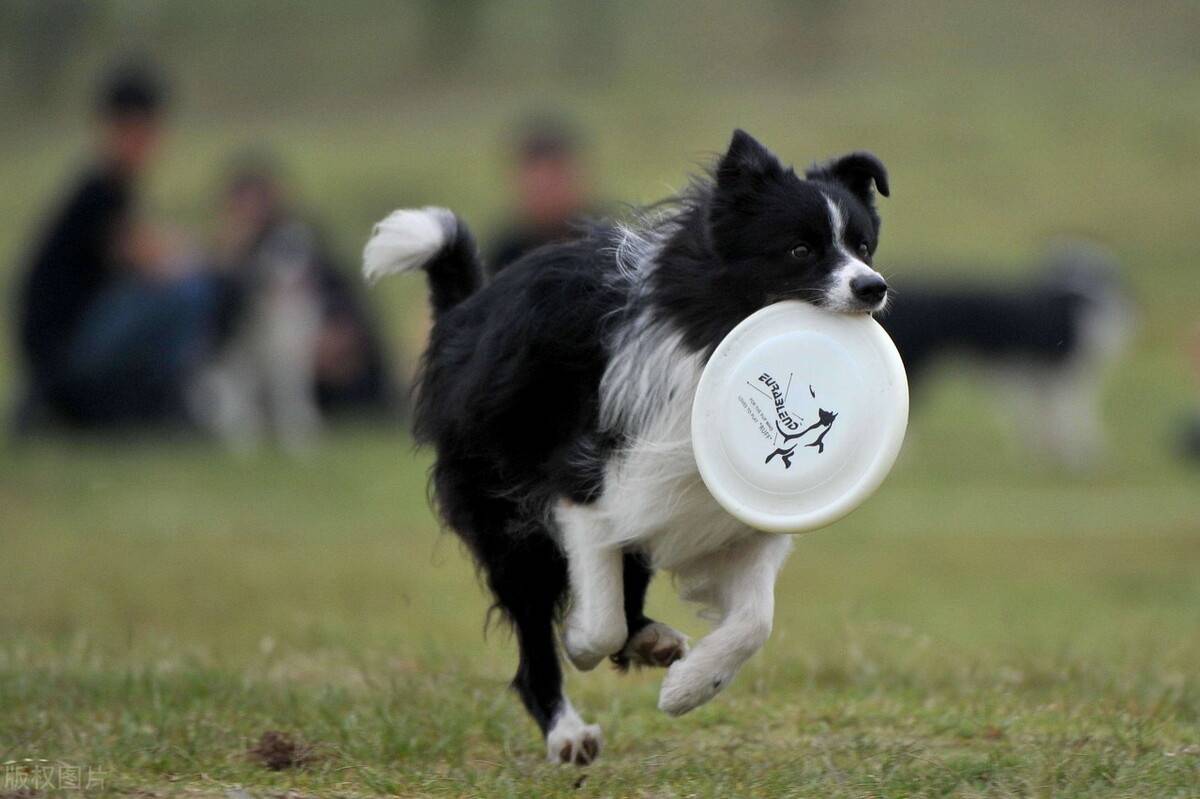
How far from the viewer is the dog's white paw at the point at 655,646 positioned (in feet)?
17.3

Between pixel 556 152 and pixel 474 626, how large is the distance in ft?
18.3

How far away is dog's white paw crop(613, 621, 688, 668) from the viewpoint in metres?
5.26

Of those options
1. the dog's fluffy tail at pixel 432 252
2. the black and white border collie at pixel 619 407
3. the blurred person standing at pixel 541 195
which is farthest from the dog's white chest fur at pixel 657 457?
the blurred person standing at pixel 541 195

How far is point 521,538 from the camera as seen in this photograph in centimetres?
541

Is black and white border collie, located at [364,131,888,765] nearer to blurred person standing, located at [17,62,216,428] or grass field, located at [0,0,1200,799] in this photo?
grass field, located at [0,0,1200,799]

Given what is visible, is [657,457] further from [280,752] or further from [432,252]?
[280,752]

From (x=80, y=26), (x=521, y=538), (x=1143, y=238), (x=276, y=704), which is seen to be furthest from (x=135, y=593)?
(x=80, y=26)

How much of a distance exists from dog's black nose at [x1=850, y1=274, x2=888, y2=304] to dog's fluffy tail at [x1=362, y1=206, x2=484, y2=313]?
1591 millimetres

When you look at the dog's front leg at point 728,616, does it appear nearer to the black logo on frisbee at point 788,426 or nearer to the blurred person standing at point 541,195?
the black logo on frisbee at point 788,426

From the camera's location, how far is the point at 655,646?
5.27 meters

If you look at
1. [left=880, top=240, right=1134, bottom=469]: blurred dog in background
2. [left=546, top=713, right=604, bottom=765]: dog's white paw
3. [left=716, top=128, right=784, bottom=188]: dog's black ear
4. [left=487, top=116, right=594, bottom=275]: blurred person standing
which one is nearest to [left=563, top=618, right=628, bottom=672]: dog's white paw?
[left=546, top=713, right=604, bottom=765]: dog's white paw

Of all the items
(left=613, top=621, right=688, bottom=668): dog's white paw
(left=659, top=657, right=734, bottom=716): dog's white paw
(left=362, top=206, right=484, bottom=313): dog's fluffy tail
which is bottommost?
(left=613, top=621, right=688, bottom=668): dog's white paw

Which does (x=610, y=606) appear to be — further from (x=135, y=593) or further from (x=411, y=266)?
(x=135, y=593)

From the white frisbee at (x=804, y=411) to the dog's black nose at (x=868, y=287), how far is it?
103mm
